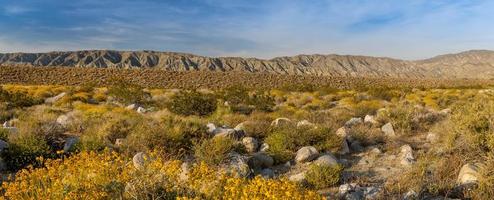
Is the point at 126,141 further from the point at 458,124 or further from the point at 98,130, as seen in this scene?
the point at 458,124

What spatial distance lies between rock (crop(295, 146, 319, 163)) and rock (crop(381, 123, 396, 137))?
310 centimetres

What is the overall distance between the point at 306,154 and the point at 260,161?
868 millimetres

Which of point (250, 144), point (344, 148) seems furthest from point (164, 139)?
point (344, 148)

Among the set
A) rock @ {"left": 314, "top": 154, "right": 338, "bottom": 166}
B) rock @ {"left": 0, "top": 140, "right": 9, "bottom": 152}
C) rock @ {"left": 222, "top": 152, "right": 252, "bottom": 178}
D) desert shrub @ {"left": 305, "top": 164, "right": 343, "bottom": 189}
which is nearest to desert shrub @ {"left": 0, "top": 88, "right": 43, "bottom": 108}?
rock @ {"left": 0, "top": 140, "right": 9, "bottom": 152}

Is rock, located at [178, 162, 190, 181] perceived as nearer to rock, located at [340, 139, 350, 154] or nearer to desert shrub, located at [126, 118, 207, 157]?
desert shrub, located at [126, 118, 207, 157]

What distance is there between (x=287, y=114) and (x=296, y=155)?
263 inches

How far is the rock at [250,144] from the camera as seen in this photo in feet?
30.5

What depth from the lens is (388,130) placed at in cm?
1120

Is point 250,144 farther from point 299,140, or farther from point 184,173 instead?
point 184,173

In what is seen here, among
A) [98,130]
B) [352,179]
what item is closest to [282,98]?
[98,130]

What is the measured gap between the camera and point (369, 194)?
625 cm

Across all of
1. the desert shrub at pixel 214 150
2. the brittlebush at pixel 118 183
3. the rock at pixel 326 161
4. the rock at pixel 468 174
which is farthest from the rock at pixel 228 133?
the rock at pixel 468 174

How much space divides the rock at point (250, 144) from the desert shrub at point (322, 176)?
2152 mm

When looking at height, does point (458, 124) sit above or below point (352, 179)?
above
